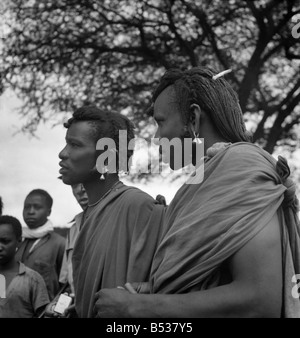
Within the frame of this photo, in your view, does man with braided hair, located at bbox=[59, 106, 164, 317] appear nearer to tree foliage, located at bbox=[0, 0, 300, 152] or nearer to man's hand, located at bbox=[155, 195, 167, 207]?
man's hand, located at bbox=[155, 195, 167, 207]

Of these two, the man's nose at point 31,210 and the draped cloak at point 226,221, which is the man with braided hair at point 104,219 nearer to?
the draped cloak at point 226,221

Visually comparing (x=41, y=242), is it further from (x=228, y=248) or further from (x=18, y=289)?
(x=228, y=248)

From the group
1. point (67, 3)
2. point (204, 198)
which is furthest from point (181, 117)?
point (67, 3)

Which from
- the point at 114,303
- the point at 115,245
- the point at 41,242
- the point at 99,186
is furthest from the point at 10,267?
the point at 114,303

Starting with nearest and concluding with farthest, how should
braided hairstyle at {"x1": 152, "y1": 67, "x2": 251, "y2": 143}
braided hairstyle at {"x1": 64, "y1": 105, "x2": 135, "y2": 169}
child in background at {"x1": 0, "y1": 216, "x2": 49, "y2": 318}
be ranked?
braided hairstyle at {"x1": 152, "y1": 67, "x2": 251, "y2": 143} < braided hairstyle at {"x1": 64, "y1": 105, "x2": 135, "y2": 169} < child in background at {"x1": 0, "y1": 216, "x2": 49, "y2": 318}

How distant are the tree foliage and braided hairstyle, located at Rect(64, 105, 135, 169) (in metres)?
6.64

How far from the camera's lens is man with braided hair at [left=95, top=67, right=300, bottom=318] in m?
2.22

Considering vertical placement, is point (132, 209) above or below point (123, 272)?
above

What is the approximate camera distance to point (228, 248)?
222cm

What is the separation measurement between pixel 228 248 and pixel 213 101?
2.13ft

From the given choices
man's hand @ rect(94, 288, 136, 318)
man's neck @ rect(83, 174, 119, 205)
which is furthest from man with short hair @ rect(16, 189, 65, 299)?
man's hand @ rect(94, 288, 136, 318)

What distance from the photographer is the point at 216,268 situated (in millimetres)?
2270

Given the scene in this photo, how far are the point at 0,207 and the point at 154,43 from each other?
15.9 feet

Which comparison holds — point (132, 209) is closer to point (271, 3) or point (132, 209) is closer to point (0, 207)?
point (0, 207)
